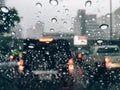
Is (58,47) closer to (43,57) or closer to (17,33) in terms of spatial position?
(43,57)

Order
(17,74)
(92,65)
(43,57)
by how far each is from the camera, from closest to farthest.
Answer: (43,57)
(17,74)
(92,65)

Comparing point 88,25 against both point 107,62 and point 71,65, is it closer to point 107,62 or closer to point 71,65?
point 107,62

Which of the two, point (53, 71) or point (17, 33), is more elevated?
point (17, 33)

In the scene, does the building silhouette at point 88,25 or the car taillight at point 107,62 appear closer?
the car taillight at point 107,62

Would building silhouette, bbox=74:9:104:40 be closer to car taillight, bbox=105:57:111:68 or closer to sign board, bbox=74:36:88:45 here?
sign board, bbox=74:36:88:45

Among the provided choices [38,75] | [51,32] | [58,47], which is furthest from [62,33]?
[38,75]

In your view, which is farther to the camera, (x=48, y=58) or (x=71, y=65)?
(x=71, y=65)

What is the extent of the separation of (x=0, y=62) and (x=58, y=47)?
1.47 meters

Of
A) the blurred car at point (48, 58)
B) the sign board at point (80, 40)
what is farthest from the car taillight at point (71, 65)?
the sign board at point (80, 40)

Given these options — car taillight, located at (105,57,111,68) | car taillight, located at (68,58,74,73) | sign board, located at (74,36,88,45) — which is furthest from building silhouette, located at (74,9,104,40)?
car taillight, located at (68,58,74,73)

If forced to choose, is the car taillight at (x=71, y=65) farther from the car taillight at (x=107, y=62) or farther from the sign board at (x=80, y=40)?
the car taillight at (x=107, y=62)

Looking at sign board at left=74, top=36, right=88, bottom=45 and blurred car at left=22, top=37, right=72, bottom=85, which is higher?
sign board at left=74, top=36, right=88, bottom=45

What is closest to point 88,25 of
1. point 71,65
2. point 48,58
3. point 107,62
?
point 107,62

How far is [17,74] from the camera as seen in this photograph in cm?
598
